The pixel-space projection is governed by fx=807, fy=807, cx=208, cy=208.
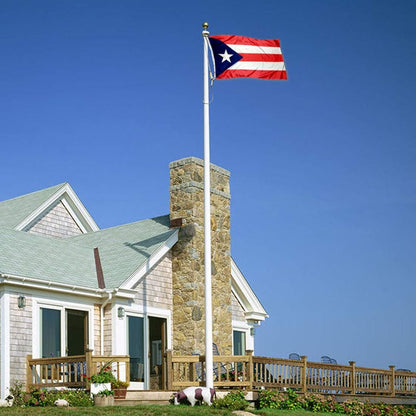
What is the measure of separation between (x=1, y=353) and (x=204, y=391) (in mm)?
4978

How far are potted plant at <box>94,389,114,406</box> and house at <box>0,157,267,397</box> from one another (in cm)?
253

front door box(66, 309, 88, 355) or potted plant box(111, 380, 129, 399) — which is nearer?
potted plant box(111, 380, 129, 399)

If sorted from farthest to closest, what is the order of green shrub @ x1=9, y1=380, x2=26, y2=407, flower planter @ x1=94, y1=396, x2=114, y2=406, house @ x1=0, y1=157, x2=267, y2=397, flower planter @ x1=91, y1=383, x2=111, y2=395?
house @ x1=0, y1=157, x2=267, y2=397
green shrub @ x1=9, y1=380, x2=26, y2=407
flower planter @ x1=91, y1=383, x2=111, y2=395
flower planter @ x1=94, y1=396, x2=114, y2=406

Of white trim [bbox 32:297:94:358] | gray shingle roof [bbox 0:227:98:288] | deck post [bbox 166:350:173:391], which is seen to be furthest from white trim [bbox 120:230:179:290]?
deck post [bbox 166:350:173:391]

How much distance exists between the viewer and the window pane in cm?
1991

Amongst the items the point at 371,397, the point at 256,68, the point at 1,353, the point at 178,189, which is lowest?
the point at 371,397

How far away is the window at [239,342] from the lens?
997 inches

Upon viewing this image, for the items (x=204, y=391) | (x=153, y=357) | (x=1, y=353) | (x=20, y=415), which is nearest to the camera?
(x=20, y=415)

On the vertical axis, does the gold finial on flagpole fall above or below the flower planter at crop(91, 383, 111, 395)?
above

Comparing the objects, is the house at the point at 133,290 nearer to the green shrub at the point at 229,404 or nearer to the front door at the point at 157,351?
the front door at the point at 157,351

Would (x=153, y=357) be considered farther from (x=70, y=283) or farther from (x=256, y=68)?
(x=256, y=68)

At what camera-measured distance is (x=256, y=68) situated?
1892 centimetres

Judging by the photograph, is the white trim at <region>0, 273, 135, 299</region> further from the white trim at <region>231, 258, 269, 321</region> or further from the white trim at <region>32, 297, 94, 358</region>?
the white trim at <region>231, 258, 269, 321</region>

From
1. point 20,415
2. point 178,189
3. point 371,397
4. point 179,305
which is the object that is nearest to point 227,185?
point 178,189
